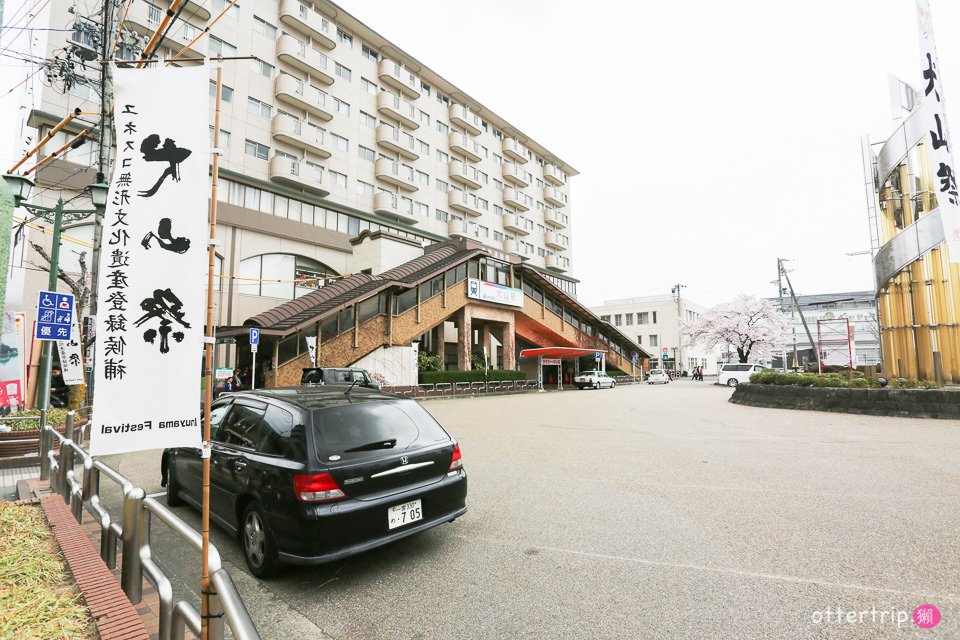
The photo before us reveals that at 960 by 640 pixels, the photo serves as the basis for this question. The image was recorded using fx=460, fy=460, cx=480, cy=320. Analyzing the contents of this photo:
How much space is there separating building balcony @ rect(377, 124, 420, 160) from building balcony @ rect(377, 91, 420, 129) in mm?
1034

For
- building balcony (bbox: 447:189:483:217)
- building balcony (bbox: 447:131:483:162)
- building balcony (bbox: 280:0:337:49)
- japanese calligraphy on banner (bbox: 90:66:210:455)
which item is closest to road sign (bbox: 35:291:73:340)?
japanese calligraphy on banner (bbox: 90:66:210:455)

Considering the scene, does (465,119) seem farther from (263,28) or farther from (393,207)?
(263,28)

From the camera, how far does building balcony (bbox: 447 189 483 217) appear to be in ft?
131

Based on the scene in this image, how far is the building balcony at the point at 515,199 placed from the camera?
47406 mm

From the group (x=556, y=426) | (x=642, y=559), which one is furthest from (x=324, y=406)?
(x=556, y=426)

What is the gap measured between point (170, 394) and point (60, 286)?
951 inches

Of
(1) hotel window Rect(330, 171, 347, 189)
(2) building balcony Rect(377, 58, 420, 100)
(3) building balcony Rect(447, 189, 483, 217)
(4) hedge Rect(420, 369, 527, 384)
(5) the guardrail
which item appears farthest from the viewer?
(3) building balcony Rect(447, 189, 483, 217)

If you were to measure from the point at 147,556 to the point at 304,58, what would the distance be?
3304 centimetres

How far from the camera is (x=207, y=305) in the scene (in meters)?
2.70

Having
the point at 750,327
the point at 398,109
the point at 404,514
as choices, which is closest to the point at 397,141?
→ the point at 398,109

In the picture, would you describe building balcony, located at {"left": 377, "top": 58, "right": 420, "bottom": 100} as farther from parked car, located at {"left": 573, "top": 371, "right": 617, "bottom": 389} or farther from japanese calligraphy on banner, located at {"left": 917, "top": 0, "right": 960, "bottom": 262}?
japanese calligraphy on banner, located at {"left": 917, "top": 0, "right": 960, "bottom": 262}

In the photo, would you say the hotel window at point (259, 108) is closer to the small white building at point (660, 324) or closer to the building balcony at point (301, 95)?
the building balcony at point (301, 95)

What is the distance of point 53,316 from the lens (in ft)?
26.2

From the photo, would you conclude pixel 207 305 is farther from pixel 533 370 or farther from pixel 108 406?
pixel 533 370
